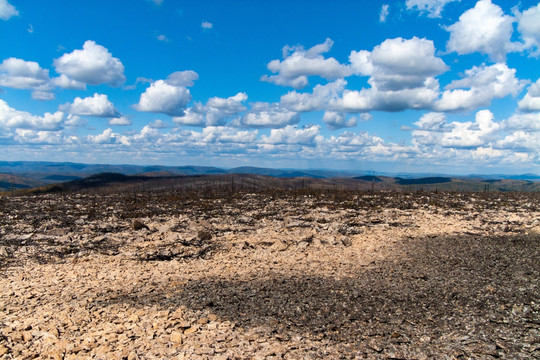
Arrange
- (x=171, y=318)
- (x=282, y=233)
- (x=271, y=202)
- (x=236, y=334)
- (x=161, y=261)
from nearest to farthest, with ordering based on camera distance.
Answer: (x=236, y=334), (x=171, y=318), (x=161, y=261), (x=282, y=233), (x=271, y=202)

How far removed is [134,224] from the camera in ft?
73.3

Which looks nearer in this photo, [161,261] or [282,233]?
[161,261]

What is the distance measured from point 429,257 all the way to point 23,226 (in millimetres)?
24632

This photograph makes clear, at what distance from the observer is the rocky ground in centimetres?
873

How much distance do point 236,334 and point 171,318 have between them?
2.15 meters

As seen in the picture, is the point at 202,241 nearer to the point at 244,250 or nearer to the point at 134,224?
the point at 244,250

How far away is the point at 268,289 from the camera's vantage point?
1231 cm

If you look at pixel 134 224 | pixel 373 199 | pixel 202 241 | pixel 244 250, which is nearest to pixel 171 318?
pixel 244 250

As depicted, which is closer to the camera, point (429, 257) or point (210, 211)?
point (429, 257)

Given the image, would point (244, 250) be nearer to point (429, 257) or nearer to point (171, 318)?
point (171, 318)

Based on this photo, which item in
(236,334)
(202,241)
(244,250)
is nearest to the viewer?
(236,334)

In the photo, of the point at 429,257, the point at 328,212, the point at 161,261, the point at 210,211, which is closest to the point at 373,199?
the point at 328,212

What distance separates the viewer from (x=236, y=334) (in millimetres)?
9211

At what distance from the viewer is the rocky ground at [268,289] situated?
8.73 meters
